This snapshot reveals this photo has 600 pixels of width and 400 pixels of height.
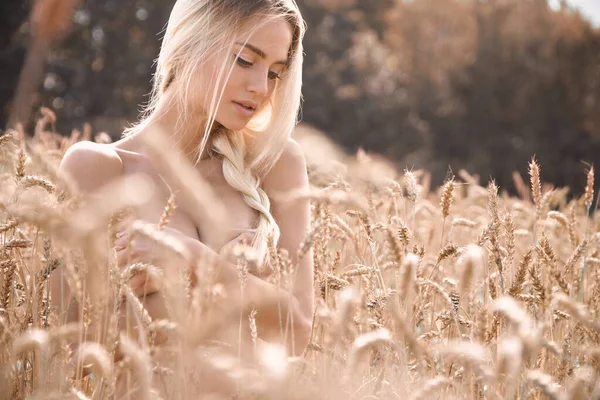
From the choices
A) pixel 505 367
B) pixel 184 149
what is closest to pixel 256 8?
pixel 184 149

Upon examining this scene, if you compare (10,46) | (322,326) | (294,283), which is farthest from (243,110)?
(10,46)

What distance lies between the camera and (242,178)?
2.66 meters

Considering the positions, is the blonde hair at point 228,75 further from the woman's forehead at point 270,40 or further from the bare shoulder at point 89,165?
the bare shoulder at point 89,165

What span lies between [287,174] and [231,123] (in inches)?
13.2

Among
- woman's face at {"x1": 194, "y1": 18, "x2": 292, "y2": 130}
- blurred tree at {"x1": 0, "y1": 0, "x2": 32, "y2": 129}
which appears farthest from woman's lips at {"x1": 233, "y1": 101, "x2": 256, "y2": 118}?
blurred tree at {"x1": 0, "y1": 0, "x2": 32, "y2": 129}

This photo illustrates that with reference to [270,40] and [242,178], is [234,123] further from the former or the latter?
[270,40]

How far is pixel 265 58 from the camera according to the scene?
259cm

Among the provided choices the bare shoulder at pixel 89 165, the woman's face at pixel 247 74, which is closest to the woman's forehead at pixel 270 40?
the woman's face at pixel 247 74

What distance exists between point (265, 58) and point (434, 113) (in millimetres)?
20027

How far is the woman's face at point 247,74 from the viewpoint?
101 inches

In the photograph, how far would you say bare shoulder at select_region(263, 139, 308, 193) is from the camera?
2.74 meters

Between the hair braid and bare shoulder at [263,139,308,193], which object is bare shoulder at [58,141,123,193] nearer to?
the hair braid

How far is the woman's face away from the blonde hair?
0.9 inches

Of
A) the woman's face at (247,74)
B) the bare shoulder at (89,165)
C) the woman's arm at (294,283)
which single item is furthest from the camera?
the woman's face at (247,74)
